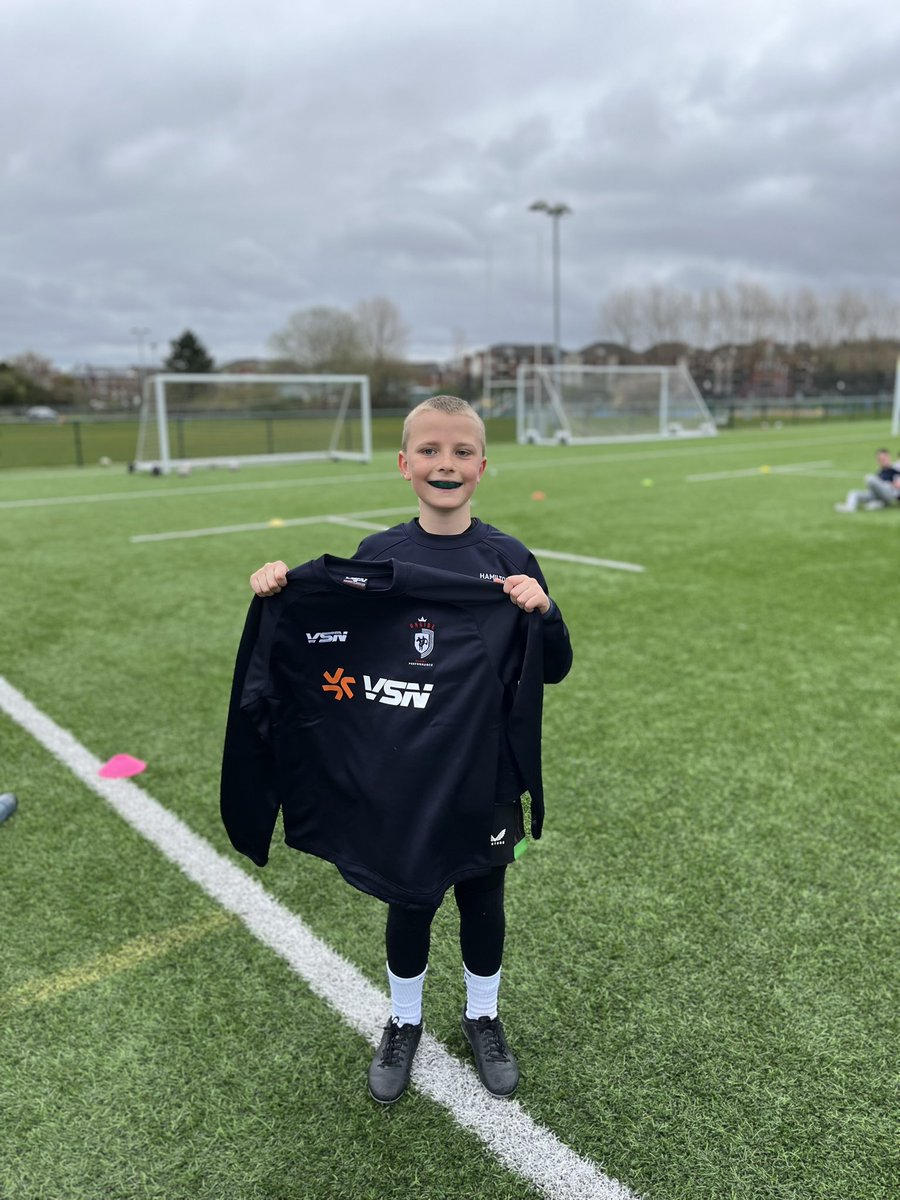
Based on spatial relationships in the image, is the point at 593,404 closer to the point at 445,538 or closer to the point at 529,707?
the point at 445,538

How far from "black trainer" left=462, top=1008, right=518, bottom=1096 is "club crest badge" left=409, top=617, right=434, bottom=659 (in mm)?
1018

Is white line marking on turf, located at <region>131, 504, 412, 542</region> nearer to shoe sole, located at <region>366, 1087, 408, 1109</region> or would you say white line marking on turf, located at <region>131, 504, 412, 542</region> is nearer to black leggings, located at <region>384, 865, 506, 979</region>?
black leggings, located at <region>384, 865, 506, 979</region>

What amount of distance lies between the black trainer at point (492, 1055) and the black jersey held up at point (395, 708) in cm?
54

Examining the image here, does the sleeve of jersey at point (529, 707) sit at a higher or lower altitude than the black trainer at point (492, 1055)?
higher

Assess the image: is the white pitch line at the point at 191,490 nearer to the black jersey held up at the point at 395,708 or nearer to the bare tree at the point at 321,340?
the black jersey held up at the point at 395,708

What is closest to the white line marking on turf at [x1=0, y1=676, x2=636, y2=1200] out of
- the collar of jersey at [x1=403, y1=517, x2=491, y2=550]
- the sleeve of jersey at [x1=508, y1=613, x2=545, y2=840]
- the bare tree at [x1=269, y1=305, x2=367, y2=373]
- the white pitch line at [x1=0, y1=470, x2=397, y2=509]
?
the sleeve of jersey at [x1=508, y1=613, x2=545, y2=840]

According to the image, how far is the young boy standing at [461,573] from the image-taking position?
197 cm

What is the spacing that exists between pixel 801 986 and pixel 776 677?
9.31 ft

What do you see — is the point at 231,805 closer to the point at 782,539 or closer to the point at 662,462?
the point at 782,539

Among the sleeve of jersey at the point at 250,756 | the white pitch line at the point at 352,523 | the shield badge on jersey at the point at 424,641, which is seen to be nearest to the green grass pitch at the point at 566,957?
the sleeve of jersey at the point at 250,756

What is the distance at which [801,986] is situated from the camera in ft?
8.11

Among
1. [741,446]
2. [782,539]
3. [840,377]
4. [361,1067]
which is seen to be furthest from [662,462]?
[840,377]

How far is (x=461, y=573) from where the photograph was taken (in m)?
1.98

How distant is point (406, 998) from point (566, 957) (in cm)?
60
